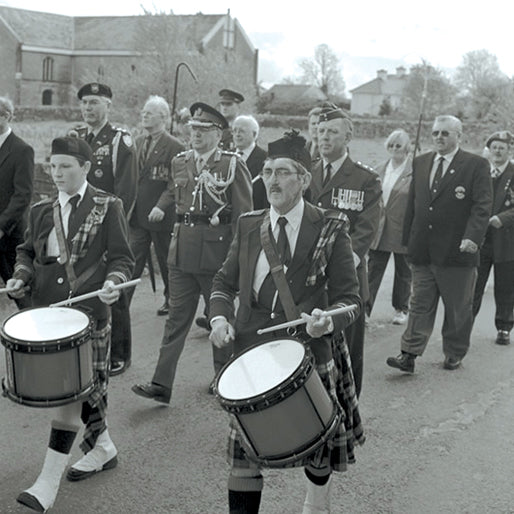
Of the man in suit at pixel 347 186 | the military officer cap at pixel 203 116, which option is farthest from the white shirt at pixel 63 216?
the man in suit at pixel 347 186

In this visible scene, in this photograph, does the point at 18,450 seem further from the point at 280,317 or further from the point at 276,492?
the point at 280,317

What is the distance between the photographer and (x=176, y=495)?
465 centimetres

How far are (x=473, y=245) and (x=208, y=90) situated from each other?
115ft

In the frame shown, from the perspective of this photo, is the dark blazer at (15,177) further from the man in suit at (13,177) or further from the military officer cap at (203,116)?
the military officer cap at (203,116)

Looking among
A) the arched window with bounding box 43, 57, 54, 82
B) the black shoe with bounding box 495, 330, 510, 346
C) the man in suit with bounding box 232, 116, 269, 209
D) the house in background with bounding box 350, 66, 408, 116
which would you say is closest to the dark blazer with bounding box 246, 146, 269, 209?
the man in suit with bounding box 232, 116, 269, 209

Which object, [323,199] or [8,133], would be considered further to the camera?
[8,133]

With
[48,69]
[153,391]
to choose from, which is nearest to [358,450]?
[153,391]

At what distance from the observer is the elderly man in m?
6.20

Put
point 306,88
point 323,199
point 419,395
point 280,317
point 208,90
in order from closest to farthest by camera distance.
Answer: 1. point 280,317
2. point 323,199
3. point 419,395
4. point 208,90
5. point 306,88

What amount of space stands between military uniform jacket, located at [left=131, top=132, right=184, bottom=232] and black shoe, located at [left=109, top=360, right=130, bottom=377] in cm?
174

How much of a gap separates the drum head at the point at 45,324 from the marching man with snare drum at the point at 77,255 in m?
0.19

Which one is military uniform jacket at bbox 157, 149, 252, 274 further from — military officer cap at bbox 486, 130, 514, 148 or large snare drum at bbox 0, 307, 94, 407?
military officer cap at bbox 486, 130, 514, 148

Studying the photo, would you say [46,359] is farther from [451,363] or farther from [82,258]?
[451,363]

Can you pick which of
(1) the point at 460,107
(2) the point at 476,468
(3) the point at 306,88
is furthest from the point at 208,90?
(2) the point at 476,468
